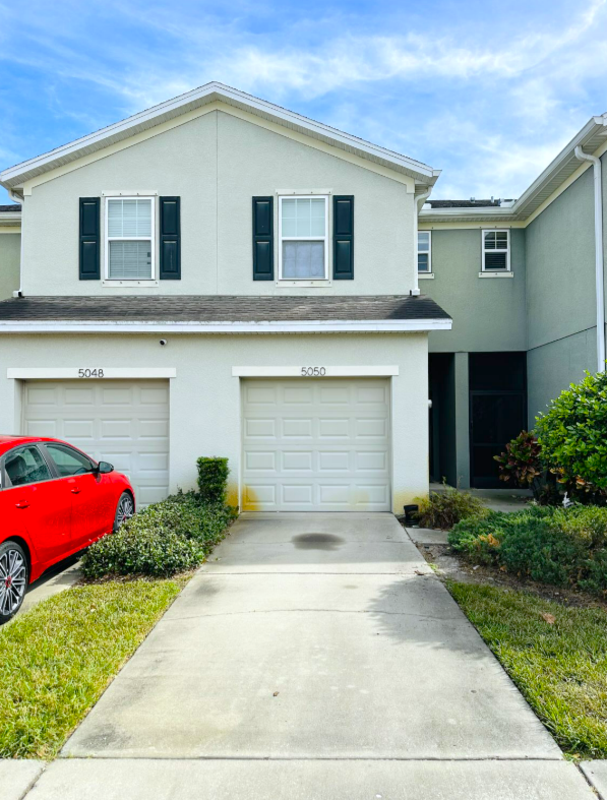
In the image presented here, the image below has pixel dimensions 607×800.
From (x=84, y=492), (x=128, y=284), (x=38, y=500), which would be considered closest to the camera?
(x=38, y=500)

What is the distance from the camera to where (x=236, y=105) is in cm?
1115

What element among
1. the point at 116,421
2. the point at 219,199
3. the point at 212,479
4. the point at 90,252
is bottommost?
the point at 212,479

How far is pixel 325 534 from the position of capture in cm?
888

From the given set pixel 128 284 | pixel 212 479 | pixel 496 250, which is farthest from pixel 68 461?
pixel 496 250

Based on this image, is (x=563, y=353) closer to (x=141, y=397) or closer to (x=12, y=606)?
(x=141, y=397)

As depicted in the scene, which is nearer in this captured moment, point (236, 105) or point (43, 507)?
point (43, 507)

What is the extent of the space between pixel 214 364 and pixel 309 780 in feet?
25.9

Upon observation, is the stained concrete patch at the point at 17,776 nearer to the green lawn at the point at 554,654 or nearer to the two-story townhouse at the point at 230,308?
the green lawn at the point at 554,654

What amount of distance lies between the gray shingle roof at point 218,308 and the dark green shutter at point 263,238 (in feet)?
1.66

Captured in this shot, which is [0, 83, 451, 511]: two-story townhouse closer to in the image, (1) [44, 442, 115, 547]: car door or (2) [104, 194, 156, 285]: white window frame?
(2) [104, 194, 156, 285]: white window frame

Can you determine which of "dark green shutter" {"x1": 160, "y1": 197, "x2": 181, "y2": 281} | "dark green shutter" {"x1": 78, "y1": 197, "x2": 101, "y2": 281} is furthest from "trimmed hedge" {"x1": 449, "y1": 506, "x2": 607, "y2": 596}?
"dark green shutter" {"x1": 78, "y1": 197, "x2": 101, "y2": 281}

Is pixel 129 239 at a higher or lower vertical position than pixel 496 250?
lower

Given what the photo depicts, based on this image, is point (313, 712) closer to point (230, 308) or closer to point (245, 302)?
point (230, 308)

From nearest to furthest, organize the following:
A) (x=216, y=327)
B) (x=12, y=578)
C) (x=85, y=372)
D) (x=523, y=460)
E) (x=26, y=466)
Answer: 1. (x=12, y=578)
2. (x=26, y=466)
3. (x=216, y=327)
4. (x=85, y=372)
5. (x=523, y=460)
